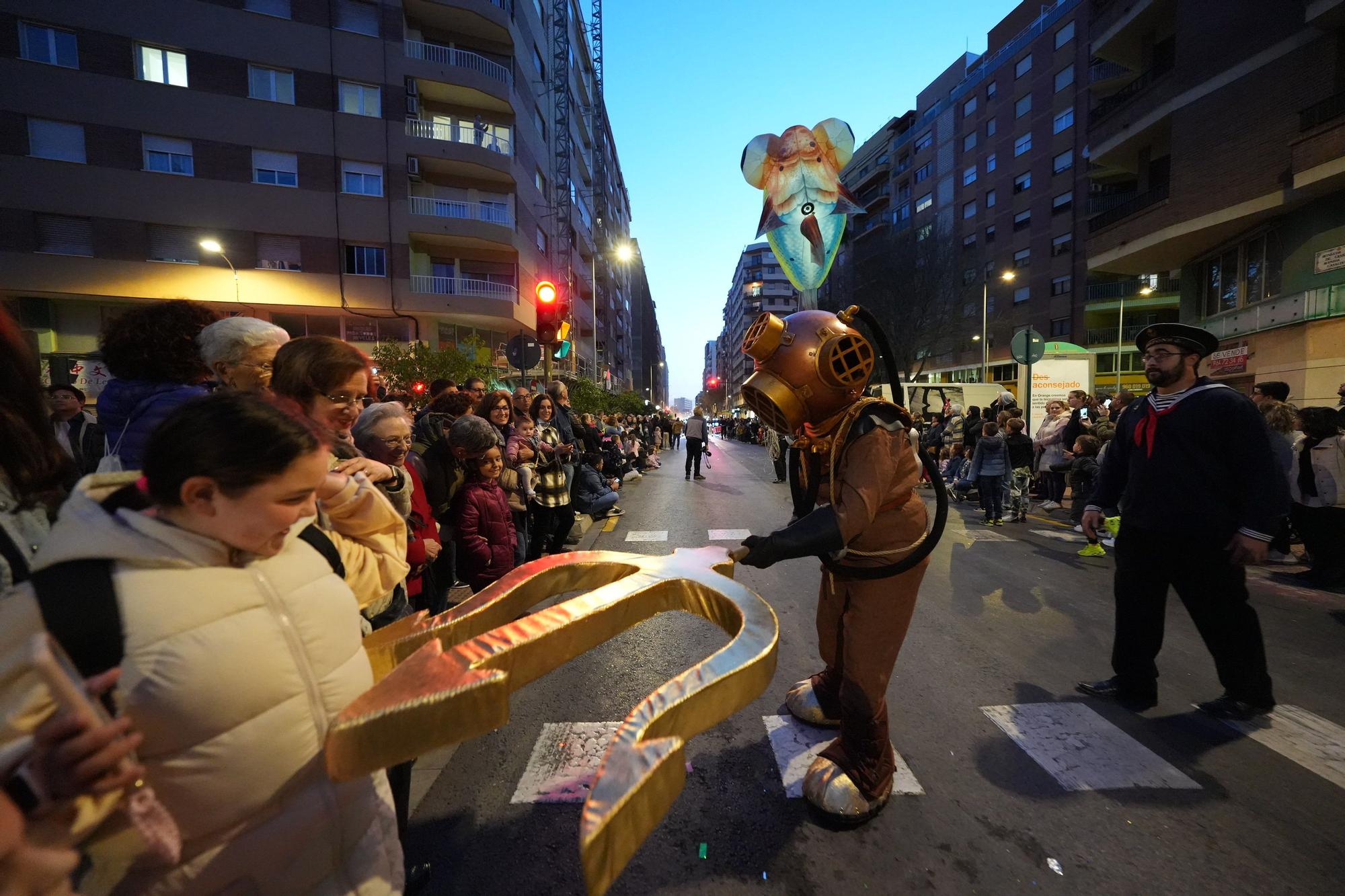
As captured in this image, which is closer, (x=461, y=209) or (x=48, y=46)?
(x=48, y=46)

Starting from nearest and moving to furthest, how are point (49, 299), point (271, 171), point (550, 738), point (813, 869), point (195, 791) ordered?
point (195, 791) < point (813, 869) < point (550, 738) < point (49, 299) < point (271, 171)

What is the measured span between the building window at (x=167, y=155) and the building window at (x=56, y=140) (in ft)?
5.14

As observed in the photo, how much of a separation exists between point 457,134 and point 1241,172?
2493 centimetres

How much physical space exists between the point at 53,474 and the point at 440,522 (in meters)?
2.58

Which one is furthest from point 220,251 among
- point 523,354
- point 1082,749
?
point 1082,749

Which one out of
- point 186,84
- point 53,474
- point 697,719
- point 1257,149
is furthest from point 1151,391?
point 186,84

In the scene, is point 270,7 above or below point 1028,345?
above

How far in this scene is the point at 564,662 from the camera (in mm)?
1228

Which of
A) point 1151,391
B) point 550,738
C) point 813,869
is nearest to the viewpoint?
point 813,869

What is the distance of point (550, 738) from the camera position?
2734 mm

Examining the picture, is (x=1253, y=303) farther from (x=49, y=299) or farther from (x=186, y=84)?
(x=49, y=299)

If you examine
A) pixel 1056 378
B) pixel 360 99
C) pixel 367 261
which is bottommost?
pixel 1056 378

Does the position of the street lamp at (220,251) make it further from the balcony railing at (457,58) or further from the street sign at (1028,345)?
the street sign at (1028,345)

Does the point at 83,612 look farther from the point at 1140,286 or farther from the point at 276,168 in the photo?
the point at 1140,286
